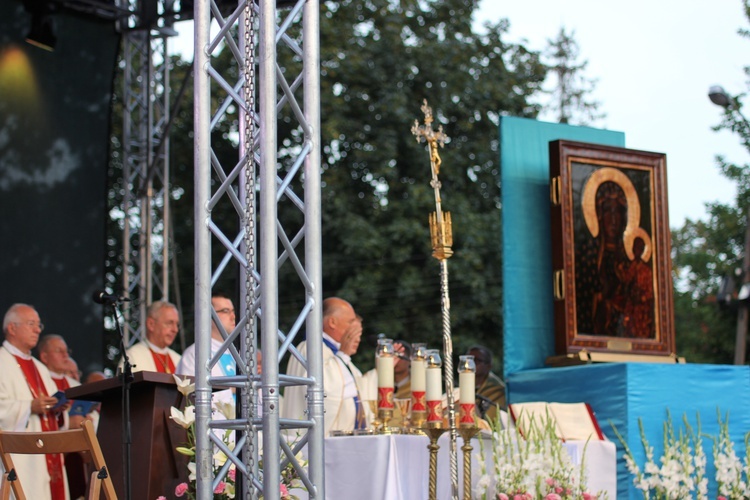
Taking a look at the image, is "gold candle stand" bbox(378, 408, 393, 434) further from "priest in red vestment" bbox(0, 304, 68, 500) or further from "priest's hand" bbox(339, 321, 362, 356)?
"priest in red vestment" bbox(0, 304, 68, 500)

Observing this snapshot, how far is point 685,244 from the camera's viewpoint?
3456 cm

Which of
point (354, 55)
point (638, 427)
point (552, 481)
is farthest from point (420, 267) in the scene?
point (552, 481)

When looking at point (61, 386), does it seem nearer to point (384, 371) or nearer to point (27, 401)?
point (27, 401)

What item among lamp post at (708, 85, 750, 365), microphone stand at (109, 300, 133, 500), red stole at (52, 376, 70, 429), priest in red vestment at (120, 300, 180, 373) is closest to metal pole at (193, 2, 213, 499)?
microphone stand at (109, 300, 133, 500)

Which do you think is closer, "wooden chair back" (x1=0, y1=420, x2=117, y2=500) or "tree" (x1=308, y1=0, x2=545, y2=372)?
"wooden chair back" (x1=0, y1=420, x2=117, y2=500)

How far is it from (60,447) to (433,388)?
7.19 feet

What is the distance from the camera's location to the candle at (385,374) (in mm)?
7230

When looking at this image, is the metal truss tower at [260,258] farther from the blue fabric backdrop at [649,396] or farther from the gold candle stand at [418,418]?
the blue fabric backdrop at [649,396]

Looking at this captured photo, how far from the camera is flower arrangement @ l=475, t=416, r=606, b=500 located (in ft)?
22.7

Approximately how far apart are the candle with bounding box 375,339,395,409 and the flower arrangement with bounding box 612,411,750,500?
219cm

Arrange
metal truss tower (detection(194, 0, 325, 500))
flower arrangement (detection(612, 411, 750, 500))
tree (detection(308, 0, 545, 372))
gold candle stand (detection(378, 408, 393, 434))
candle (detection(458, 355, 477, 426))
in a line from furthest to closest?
tree (detection(308, 0, 545, 372)) → flower arrangement (detection(612, 411, 750, 500)) → gold candle stand (detection(378, 408, 393, 434)) → candle (detection(458, 355, 477, 426)) → metal truss tower (detection(194, 0, 325, 500))

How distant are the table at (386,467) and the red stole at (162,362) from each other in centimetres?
339

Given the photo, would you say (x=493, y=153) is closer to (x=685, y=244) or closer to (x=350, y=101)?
(x=350, y=101)

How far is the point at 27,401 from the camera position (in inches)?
367
